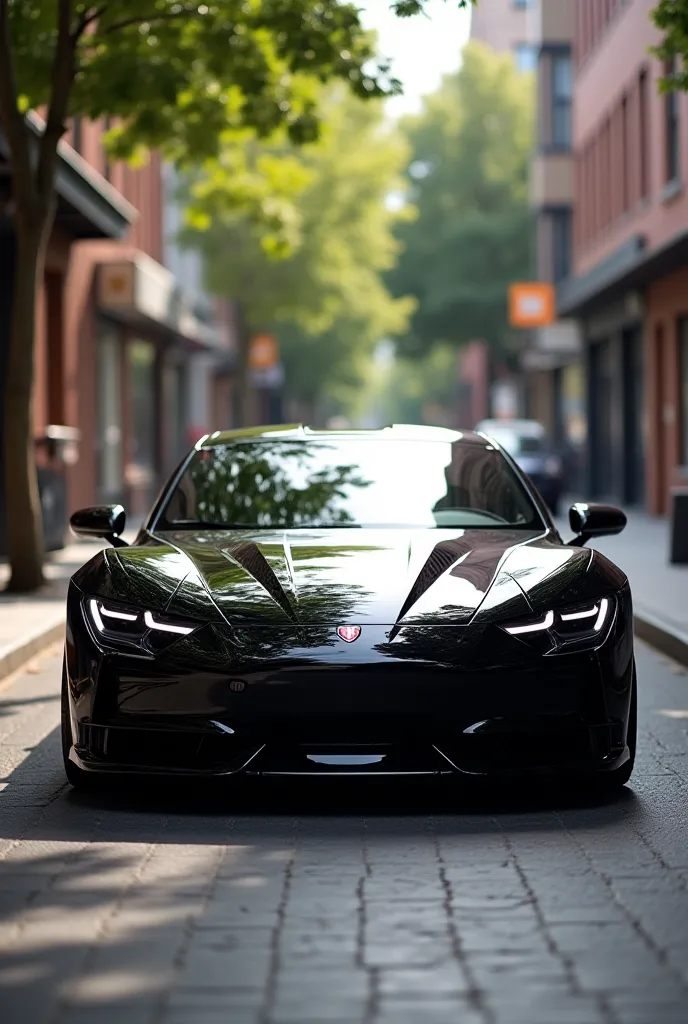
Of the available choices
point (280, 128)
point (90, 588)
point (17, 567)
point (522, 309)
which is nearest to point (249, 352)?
point (522, 309)

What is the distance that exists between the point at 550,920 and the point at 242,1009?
1113 millimetres

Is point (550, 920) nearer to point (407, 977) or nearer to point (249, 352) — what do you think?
point (407, 977)

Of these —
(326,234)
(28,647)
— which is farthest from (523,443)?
(28,647)

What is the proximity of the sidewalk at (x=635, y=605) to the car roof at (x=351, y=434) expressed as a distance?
2.60 metres

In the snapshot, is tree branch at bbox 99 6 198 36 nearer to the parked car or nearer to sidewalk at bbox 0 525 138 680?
sidewalk at bbox 0 525 138 680

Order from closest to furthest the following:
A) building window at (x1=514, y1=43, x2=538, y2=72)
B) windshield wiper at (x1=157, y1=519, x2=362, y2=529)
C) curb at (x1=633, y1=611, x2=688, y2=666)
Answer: windshield wiper at (x1=157, y1=519, x2=362, y2=529) < curb at (x1=633, y1=611, x2=688, y2=666) < building window at (x1=514, y1=43, x2=538, y2=72)

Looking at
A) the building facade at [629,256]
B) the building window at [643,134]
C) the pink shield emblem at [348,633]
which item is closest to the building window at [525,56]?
the building facade at [629,256]

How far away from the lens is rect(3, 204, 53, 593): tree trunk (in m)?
15.0

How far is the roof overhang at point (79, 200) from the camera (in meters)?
17.9

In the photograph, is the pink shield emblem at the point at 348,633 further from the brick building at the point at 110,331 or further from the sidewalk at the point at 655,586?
the brick building at the point at 110,331

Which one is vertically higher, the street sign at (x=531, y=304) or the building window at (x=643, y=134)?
the building window at (x=643, y=134)

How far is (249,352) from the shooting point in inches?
1815

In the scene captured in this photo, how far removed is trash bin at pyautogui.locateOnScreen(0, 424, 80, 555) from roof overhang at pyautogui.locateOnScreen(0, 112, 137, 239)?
2.47 metres

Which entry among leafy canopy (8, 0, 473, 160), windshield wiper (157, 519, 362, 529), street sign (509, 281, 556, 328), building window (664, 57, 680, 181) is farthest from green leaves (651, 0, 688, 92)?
street sign (509, 281, 556, 328)
